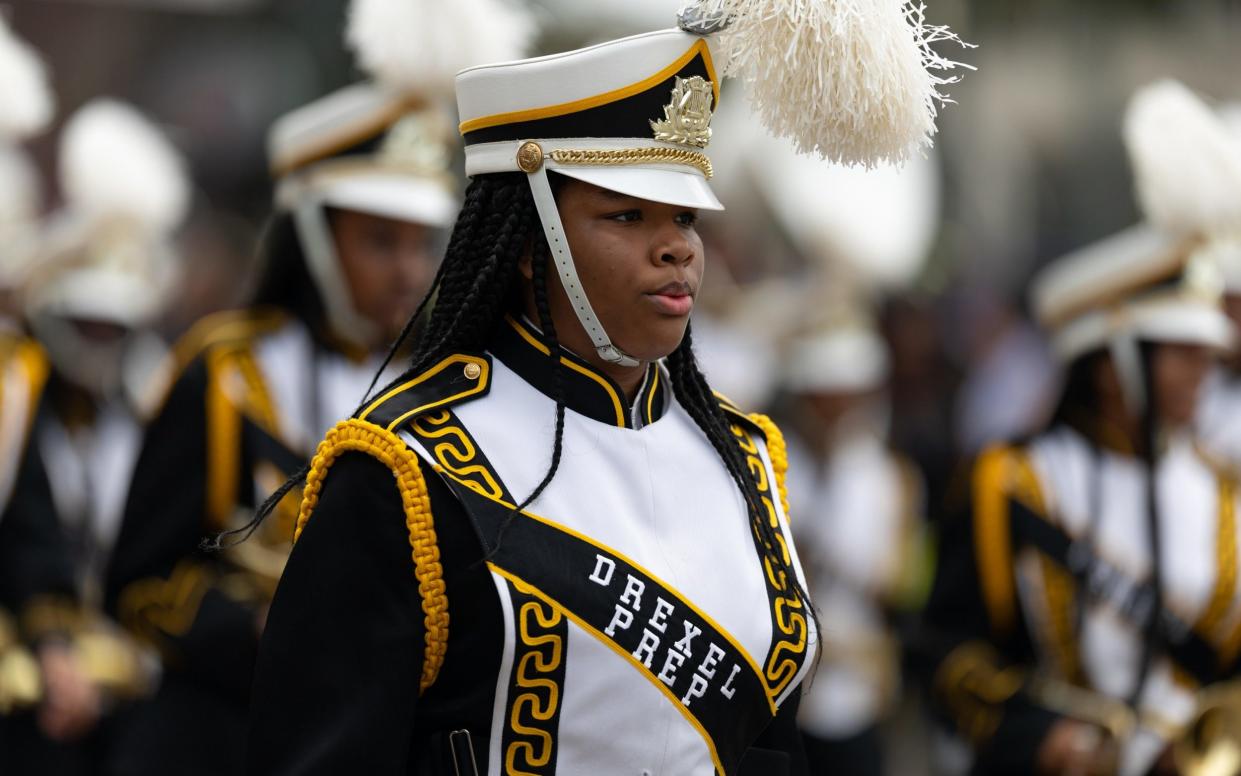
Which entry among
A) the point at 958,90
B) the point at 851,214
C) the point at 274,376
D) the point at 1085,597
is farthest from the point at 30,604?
the point at 958,90

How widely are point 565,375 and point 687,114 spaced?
0.49 m

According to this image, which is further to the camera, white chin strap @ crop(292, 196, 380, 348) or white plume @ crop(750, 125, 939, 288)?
white plume @ crop(750, 125, 939, 288)

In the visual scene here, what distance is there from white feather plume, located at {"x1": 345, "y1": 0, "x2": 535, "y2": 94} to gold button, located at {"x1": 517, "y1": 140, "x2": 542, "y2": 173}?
2176 millimetres

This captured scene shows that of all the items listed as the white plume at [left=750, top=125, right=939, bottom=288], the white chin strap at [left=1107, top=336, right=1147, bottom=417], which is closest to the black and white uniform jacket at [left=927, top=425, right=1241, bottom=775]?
the white chin strap at [left=1107, top=336, right=1147, bottom=417]

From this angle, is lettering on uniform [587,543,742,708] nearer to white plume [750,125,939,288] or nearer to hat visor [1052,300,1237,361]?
hat visor [1052,300,1237,361]

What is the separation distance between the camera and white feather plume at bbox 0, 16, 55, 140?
766 cm

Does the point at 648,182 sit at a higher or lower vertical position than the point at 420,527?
higher

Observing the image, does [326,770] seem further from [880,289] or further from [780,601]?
[880,289]

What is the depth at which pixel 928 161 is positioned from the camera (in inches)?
516

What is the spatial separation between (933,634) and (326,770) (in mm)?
4035

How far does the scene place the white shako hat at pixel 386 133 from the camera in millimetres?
5789

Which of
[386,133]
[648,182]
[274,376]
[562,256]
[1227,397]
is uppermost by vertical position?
[648,182]

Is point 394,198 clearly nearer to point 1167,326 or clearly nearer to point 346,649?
point 1167,326

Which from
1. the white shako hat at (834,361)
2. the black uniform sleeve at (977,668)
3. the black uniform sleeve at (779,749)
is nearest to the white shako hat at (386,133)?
the black uniform sleeve at (977,668)
